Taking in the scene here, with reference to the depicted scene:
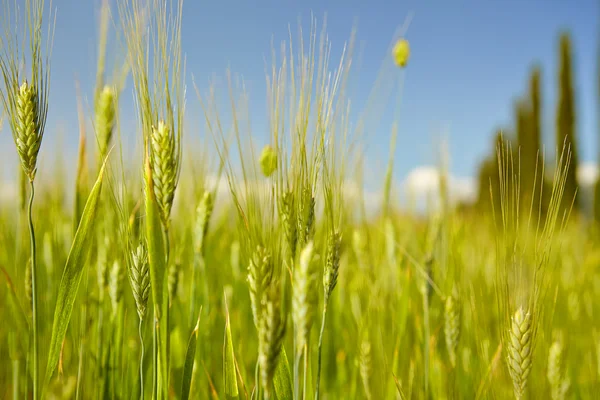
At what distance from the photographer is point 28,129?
69 centimetres

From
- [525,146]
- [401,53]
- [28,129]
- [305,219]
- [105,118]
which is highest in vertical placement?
[525,146]

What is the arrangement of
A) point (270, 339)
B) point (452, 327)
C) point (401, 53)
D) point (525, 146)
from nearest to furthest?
point (270, 339) < point (452, 327) < point (401, 53) < point (525, 146)

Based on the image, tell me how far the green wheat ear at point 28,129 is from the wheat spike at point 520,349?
782 millimetres

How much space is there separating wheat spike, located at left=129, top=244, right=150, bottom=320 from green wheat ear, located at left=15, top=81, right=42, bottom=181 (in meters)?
0.20

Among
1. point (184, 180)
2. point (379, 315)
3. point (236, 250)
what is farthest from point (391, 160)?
point (184, 180)

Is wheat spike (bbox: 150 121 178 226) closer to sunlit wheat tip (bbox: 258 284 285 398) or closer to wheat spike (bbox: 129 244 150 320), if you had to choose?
wheat spike (bbox: 129 244 150 320)

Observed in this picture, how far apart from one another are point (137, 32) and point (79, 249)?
37 cm

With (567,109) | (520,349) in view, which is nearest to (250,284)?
(520,349)

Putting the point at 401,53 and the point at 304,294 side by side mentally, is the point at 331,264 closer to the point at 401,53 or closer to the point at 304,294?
the point at 304,294

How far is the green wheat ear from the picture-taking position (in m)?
0.67

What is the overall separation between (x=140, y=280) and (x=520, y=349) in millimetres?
604

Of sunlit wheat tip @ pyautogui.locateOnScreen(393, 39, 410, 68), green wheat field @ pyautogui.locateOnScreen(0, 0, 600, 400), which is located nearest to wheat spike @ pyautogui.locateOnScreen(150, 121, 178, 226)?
green wheat field @ pyautogui.locateOnScreen(0, 0, 600, 400)

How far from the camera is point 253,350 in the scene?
1.52 metres

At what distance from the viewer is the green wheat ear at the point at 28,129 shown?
673mm
